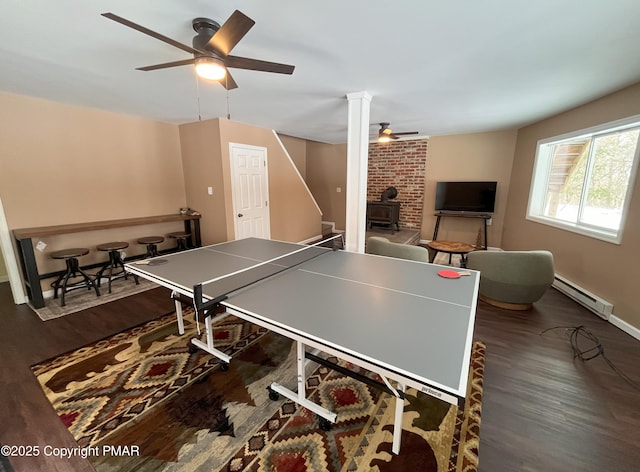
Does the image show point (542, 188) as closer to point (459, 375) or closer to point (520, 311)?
point (520, 311)

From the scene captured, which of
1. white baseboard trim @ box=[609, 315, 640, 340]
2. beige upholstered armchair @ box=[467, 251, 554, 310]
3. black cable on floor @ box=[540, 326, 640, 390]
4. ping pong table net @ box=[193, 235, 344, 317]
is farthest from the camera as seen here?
beige upholstered armchair @ box=[467, 251, 554, 310]

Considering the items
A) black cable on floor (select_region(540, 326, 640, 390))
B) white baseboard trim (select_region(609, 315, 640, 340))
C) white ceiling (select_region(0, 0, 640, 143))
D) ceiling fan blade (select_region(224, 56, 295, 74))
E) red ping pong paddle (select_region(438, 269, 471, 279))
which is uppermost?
white ceiling (select_region(0, 0, 640, 143))

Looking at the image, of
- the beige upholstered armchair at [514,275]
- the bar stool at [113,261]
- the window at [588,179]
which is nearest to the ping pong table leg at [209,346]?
the bar stool at [113,261]

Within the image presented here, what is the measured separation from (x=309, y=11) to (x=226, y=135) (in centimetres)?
297

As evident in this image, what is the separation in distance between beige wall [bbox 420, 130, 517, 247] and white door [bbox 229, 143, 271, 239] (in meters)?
3.72

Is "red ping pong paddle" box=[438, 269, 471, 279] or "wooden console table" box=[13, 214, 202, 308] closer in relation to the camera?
"red ping pong paddle" box=[438, 269, 471, 279]

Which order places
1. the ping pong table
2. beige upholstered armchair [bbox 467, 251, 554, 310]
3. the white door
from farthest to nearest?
the white door < beige upholstered armchair [bbox 467, 251, 554, 310] < the ping pong table

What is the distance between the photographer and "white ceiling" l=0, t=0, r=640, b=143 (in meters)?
1.58

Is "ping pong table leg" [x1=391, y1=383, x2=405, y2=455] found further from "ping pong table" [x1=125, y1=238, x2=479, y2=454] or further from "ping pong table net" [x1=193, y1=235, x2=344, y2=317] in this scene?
"ping pong table net" [x1=193, y1=235, x2=344, y2=317]

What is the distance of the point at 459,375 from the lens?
942 mm

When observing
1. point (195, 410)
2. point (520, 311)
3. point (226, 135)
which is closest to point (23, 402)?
point (195, 410)

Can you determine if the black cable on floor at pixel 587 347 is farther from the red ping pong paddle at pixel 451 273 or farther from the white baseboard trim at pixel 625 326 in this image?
the red ping pong paddle at pixel 451 273

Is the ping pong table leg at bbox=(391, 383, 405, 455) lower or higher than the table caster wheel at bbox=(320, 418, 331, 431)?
higher

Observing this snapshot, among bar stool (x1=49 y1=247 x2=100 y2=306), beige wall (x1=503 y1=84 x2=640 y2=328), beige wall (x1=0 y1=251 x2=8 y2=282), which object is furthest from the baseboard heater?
beige wall (x1=0 y1=251 x2=8 y2=282)
